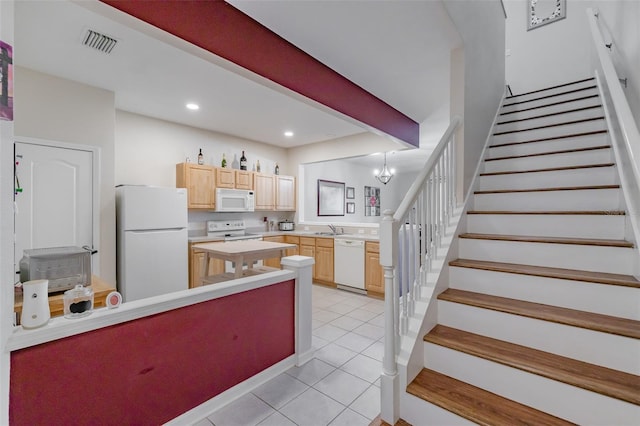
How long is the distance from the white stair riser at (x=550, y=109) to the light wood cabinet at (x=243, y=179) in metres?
4.07

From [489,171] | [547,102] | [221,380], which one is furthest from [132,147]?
[547,102]

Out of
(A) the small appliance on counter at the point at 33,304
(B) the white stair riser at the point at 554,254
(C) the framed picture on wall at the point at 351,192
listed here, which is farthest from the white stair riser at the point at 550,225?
(C) the framed picture on wall at the point at 351,192

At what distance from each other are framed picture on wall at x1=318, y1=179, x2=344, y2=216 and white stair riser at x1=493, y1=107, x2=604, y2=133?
4121 mm

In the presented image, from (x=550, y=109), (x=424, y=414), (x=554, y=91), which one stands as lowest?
(x=424, y=414)

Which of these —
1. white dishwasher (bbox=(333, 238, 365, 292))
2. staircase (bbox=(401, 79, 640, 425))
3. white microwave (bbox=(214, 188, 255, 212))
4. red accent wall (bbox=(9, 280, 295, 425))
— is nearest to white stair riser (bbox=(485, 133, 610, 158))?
staircase (bbox=(401, 79, 640, 425))

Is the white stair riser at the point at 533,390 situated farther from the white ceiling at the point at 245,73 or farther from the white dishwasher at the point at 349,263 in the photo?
the white dishwasher at the point at 349,263

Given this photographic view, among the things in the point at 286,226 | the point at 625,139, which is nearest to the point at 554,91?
the point at 625,139

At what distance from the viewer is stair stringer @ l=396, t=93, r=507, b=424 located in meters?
1.61

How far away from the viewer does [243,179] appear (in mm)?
5277

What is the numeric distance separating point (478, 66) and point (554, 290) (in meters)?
2.32

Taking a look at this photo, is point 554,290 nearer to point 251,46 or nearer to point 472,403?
point 472,403

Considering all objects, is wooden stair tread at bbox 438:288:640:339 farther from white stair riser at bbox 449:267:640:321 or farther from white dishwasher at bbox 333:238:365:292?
white dishwasher at bbox 333:238:365:292

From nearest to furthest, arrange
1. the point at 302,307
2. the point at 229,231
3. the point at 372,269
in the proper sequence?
the point at 302,307 < the point at 372,269 < the point at 229,231

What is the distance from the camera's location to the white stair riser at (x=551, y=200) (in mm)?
2068
